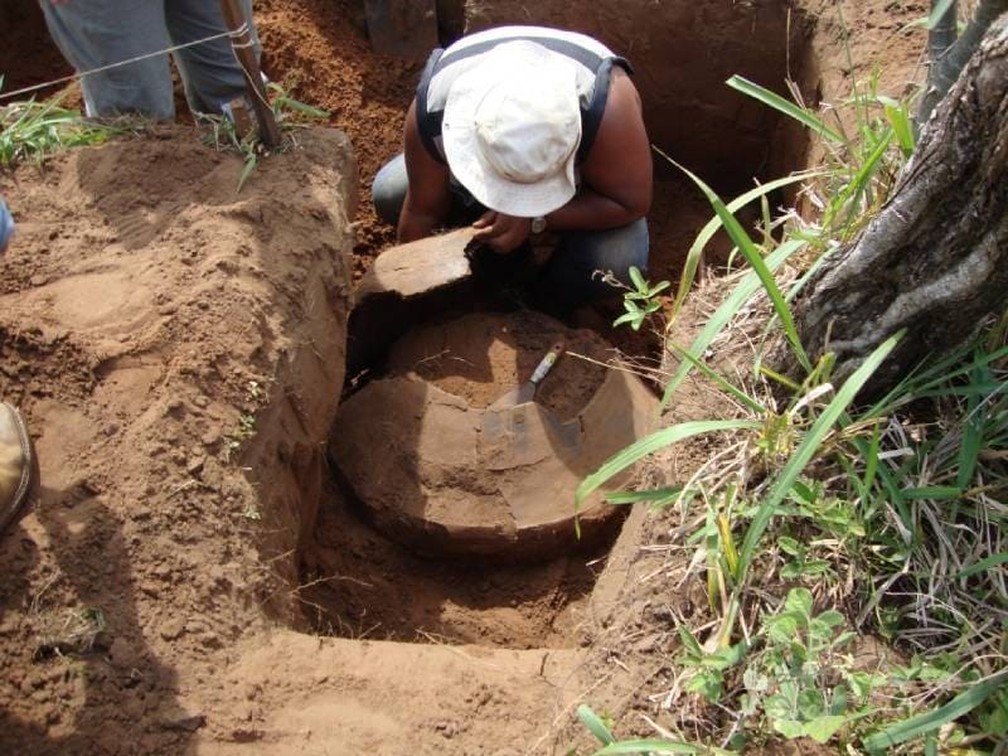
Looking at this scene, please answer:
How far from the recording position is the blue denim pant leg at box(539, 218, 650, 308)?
2688mm

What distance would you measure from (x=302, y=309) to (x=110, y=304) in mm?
405

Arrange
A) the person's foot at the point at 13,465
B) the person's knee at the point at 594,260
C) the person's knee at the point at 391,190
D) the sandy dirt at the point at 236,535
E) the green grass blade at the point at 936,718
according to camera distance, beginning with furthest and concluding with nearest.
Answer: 1. the person's knee at the point at 391,190
2. the person's knee at the point at 594,260
3. the person's foot at the point at 13,465
4. the sandy dirt at the point at 236,535
5. the green grass blade at the point at 936,718

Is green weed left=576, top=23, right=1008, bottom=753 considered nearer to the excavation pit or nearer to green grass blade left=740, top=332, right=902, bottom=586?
green grass blade left=740, top=332, right=902, bottom=586

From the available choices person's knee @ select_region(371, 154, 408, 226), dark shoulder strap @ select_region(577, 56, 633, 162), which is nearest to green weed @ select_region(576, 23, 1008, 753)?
dark shoulder strap @ select_region(577, 56, 633, 162)

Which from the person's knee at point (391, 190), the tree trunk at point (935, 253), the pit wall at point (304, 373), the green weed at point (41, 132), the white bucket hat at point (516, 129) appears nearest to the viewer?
the tree trunk at point (935, 253)

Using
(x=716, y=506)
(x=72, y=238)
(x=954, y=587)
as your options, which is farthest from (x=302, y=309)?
(x=954, y=587)

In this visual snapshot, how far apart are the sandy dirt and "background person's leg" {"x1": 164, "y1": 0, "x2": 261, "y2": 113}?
0.60 meters

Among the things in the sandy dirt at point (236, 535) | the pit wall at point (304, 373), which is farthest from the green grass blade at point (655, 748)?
the pit wall at point (304, 373)

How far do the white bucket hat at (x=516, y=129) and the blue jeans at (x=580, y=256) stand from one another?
37 cm

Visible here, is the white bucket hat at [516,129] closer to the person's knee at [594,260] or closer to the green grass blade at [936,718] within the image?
the person's knee at [594,260]

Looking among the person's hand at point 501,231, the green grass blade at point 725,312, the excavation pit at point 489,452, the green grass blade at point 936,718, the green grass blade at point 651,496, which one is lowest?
the excavation pit at point 489,452

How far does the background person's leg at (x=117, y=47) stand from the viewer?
2.44 metres

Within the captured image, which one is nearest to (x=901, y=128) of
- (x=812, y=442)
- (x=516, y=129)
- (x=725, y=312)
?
(x=725, y=312)

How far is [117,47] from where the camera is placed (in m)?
2.50
